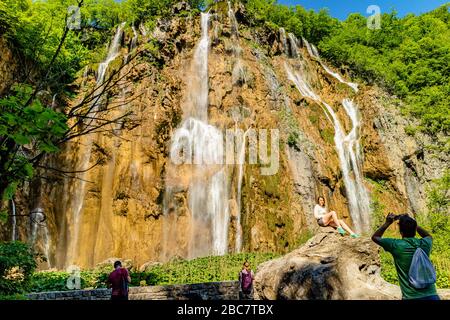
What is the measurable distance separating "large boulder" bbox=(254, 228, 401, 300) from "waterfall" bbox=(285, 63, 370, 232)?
1797 cm

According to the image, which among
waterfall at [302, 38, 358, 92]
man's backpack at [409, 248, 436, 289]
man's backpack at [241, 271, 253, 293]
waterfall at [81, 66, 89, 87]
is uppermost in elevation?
waterfall at [302, 38, 358, 92]

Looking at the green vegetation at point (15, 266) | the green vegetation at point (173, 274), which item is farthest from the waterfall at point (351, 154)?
the green vegetation at point (15, 266)

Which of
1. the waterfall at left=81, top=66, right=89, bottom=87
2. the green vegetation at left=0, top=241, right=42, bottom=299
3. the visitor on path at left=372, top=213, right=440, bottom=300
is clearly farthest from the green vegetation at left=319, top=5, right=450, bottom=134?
the visitor on path at left=372, top=213, right=440, bottom=300

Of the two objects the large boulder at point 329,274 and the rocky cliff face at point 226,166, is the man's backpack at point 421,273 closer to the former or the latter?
the large boulder at point 329,274

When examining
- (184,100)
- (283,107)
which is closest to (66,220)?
(184,100)

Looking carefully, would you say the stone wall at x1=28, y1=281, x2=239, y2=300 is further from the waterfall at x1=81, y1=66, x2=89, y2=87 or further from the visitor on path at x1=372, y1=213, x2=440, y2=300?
the waterfall at x1=81, y1=66, x2=89, y2=87

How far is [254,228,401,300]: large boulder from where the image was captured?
6.22 meters

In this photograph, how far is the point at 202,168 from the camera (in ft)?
75.2

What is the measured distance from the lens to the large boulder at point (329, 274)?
6.22m

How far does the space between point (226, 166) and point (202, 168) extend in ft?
Answer: 4.48
